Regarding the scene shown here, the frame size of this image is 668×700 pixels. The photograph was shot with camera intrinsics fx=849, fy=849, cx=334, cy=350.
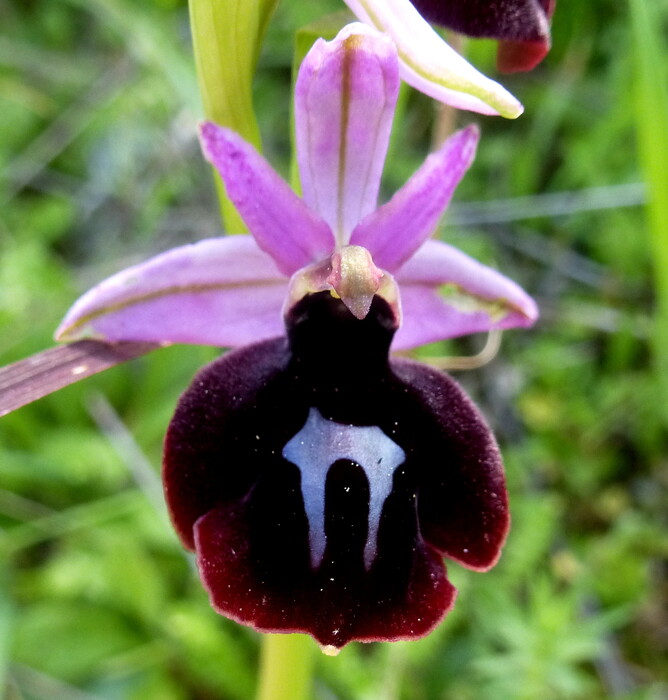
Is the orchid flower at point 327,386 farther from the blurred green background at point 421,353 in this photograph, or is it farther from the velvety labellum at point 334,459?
the blurred green background at point 421,353

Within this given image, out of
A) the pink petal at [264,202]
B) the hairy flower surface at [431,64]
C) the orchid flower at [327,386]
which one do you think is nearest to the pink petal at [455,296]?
the orchid flower at [327,386]

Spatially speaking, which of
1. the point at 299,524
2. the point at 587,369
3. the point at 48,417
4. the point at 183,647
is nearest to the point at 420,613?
the point at 299,524

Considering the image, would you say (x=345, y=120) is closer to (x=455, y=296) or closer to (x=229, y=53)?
(x=229, y=53)

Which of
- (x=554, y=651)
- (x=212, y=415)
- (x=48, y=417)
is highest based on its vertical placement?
(x=212, y=415)

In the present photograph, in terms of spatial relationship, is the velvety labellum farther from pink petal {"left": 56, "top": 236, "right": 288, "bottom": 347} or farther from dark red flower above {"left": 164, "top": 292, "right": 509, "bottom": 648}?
pink petal {"left": 56, "top": 236, "right": 288, "bottom": 347}

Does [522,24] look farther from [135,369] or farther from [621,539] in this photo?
[135,369]

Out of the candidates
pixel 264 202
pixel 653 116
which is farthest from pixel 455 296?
pixel 653 116

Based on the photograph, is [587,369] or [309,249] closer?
[309,249]

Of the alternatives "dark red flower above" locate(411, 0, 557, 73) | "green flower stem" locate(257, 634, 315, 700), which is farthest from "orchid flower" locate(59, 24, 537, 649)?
"green flower stem" locate(257, 634, 315, 700)
